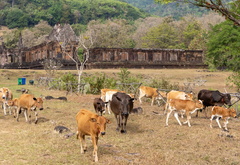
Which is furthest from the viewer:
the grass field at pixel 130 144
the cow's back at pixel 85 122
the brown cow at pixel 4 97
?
the brown cow at pixel 4 97

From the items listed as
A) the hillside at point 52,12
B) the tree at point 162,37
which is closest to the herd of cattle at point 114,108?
the tree at point 162,37

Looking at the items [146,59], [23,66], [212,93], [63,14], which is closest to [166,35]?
[146,59]

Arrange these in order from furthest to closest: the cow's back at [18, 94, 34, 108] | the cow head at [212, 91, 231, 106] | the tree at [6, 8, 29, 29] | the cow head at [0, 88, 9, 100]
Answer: the tree at [6, 8, 29, 29]
the cow head at [212, 91, 231, 106]
the cow head at [0, 88, 9, 100]
the cow's back at [18, 94, 34, 108]

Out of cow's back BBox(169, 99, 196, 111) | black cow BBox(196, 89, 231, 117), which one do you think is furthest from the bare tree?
cow's back BBox(169, 99, 196, 111)

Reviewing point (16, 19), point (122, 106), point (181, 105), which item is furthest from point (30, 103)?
point (16, 19)

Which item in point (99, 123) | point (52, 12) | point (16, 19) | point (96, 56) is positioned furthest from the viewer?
point (52, 12)

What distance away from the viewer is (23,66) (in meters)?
62.3

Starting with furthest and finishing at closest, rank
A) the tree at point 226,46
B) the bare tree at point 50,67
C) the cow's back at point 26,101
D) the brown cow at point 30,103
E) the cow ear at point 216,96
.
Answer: the bare tree at point 50,67
the tree at point 226,46
the cow ear at point 216,96
the cow's back at point 26,101
the brown cow at point 30,103

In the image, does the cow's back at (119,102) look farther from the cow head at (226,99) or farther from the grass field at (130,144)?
the cow head at (226,99)

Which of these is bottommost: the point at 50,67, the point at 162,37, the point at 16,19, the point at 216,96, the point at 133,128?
the point at 133,128

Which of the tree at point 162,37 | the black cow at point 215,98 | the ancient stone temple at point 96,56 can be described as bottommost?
the black cow at point 215,98

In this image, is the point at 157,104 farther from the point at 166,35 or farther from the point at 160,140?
the point at 166,35

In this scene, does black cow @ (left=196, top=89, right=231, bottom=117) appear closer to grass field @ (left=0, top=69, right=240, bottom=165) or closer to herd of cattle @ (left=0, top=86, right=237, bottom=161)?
herd of cattle @ (left=0, top=86, right=237, bottom=161)

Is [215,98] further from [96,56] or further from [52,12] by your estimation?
[52,12]
